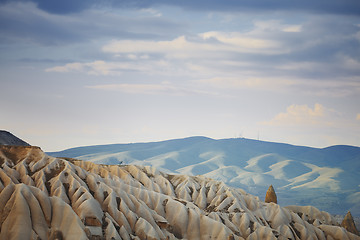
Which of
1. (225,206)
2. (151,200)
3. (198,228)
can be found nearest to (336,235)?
(225,206)

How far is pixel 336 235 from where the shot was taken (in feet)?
462

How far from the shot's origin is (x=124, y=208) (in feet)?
363

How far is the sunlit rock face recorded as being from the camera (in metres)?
93.5

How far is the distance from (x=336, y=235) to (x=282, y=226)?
17885 millimetres

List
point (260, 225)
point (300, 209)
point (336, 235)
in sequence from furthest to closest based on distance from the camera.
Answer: point (300, 209) → point (336, 235) → point (260, 225)

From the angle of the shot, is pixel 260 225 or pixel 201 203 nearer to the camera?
pixel 260 225

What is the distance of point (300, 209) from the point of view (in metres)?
164

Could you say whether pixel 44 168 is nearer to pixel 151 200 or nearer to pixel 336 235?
pixel 151 200

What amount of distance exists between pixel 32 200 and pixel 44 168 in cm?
2430

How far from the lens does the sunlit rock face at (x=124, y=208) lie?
93.5 m

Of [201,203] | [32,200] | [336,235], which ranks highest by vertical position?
[32,200]

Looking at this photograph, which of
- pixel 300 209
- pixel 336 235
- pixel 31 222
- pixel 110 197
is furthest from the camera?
pixel 300 209

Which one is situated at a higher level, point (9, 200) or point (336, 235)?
point (9, 200)

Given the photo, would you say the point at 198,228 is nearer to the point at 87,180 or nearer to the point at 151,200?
the point at 151,200
